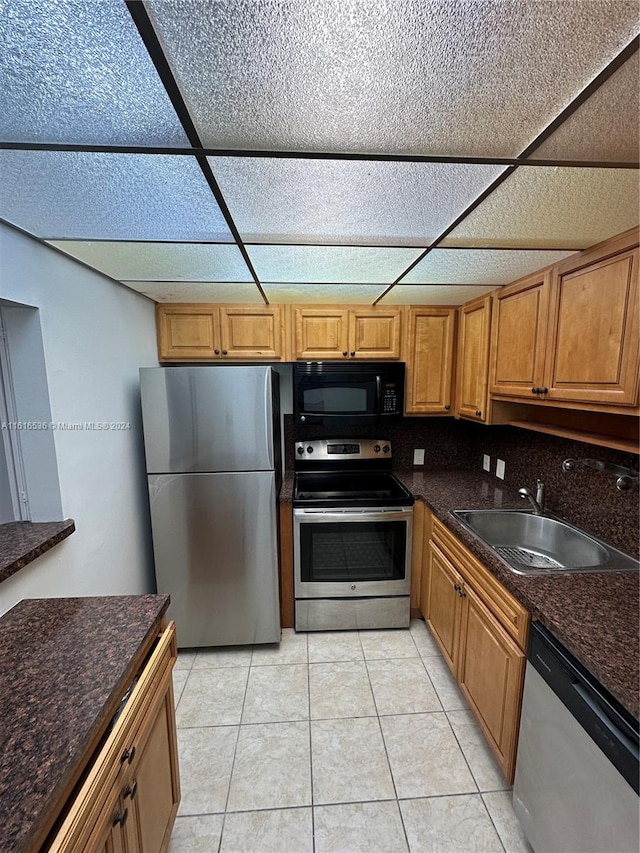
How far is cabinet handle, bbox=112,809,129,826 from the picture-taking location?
805 millimetres

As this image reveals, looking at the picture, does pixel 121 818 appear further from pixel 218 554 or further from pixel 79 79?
pixel 79 79

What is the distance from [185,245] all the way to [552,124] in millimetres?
1205

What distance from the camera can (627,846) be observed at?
85 cm

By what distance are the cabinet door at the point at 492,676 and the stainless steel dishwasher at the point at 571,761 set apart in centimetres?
5

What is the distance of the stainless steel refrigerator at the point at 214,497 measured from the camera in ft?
6.49

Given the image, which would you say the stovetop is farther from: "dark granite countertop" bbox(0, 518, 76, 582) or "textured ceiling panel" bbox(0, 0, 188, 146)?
"textured ceiling panel" bbox(0, 0, 188, 146)

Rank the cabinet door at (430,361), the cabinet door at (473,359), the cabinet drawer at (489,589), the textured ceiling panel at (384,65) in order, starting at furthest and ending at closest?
the cabinet door at (430,361) → the cabinet door at (473,359) → the cabinet drawer at (489,589) → the textured ceiling panel at (384,65)

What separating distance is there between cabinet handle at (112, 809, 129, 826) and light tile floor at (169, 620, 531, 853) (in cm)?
69

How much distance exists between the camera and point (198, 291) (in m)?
2.06

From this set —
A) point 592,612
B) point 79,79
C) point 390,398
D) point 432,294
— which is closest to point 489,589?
point 592,612

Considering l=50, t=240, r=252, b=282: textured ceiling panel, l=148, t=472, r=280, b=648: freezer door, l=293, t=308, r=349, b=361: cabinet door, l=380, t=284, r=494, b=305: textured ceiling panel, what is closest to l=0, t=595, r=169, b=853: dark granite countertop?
l=148, t=472, r=280, b=648: freezer door

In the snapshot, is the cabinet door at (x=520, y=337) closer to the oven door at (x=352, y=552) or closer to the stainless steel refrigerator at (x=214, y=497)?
the oven door at (x=352, y=552)

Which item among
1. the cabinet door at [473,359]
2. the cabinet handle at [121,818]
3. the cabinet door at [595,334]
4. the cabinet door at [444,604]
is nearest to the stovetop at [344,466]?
the cabinet door at [444,604]

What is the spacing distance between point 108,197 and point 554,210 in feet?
4.46
